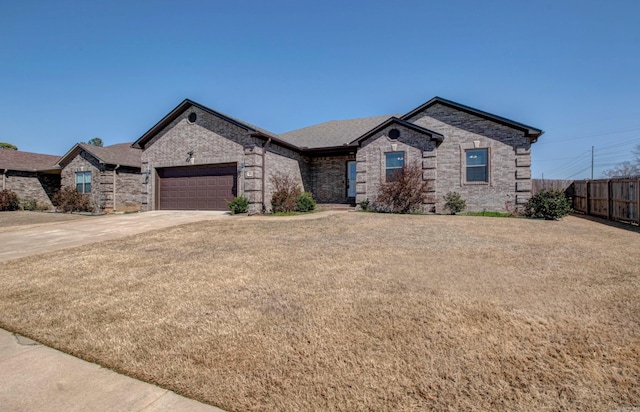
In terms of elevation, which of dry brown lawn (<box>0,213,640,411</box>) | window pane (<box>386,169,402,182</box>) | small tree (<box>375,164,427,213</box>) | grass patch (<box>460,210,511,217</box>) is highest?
window pane (<box>386,169,402,182</box>)

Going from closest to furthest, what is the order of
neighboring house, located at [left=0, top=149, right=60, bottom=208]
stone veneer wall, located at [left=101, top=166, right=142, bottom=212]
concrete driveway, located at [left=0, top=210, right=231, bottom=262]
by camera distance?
concrete driveway, located at [left=0, top=210, right=231, bottom=262] → stone veneer wall, located at [left=101, top=166, right=142, bottom=212] → neighboring house, located at [left=0, top=149, right=60, bottom=208]

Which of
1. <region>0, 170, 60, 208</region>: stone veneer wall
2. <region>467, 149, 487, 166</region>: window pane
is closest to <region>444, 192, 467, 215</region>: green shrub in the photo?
<region>467, 149, 487, 166</region>: window pane

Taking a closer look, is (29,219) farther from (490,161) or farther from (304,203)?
(490,161)

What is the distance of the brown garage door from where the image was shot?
16.6 meters

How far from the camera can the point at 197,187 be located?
17359 millimetres

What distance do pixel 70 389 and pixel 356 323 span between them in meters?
2.67

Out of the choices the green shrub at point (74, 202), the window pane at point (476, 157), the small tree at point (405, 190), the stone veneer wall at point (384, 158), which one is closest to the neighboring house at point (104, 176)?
the green shrub at point (74, 202)

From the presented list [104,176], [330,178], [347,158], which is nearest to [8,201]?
[104,176]

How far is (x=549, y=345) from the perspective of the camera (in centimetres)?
311

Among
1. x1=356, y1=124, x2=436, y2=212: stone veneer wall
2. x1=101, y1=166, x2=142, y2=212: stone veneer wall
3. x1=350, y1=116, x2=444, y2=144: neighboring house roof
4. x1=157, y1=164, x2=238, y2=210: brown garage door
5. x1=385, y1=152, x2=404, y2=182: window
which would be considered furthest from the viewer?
x1=101, y1=166, x2=142, y2=212: stone veneer wall

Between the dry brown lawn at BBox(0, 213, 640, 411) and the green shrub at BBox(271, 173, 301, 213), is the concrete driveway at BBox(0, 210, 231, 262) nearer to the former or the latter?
the dry brown lawn at BBox(0, 213, 640, 411)

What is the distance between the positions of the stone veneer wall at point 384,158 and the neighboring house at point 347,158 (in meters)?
0.05

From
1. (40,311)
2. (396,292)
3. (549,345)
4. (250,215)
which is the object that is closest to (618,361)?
(549,345)

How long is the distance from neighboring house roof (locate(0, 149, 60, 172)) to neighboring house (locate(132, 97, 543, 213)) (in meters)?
12.3
